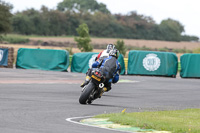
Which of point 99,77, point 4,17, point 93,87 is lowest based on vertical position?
point 93,87

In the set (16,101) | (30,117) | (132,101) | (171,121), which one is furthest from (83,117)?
(132,101)

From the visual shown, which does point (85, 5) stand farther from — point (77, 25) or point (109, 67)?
point (109, 67)

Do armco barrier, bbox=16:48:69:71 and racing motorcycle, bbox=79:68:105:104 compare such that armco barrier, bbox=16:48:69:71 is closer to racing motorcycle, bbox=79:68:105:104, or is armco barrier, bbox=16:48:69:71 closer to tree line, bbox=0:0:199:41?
racing motorcycle, bbox=79:68:105:104

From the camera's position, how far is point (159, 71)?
3306cm

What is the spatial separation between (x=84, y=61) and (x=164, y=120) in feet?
77.4

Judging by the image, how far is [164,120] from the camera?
414 inches

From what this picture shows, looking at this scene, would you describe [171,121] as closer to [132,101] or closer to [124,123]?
[124,123]

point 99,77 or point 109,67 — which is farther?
point 109,67

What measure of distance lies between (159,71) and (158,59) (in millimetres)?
806

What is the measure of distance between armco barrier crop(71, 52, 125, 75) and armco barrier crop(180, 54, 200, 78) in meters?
4.15

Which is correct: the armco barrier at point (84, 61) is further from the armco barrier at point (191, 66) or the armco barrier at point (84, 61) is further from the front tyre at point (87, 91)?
the front tyre at point (87, 91)

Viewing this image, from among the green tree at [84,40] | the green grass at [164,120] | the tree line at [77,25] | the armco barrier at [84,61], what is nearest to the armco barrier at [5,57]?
the armco barrier at [84,61]

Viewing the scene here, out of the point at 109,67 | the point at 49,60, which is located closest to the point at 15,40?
the point at 49,60

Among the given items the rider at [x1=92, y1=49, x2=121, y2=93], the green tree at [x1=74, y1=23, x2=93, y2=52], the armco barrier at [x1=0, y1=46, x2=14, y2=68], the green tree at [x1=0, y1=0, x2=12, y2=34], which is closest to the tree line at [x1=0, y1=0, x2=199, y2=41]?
the green tree at [x1=0, y1=0, x2=12, y2=34]
